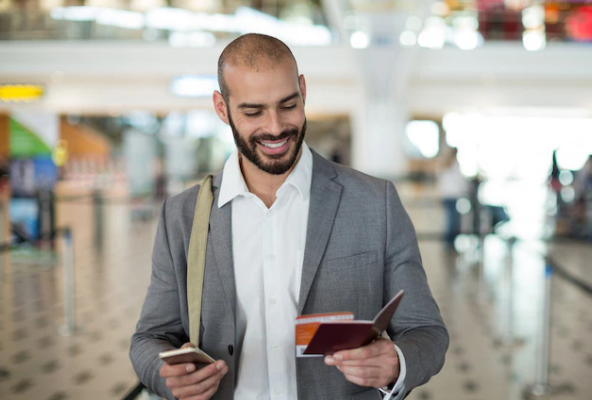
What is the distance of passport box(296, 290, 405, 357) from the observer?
121 centimetres

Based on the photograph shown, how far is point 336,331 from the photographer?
4.00 ft

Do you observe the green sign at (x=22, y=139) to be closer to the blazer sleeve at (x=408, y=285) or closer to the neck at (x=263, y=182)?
the neck at (x=263, y=182)

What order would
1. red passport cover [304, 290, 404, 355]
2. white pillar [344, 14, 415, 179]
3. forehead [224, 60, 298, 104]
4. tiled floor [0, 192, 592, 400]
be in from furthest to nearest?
white pillar [344, 14, 415, 179]
tiled floor [0, 192, 592, 400]
forehead [224, 60, 298, 104]
red passport cover [304, 290, 404, 355]

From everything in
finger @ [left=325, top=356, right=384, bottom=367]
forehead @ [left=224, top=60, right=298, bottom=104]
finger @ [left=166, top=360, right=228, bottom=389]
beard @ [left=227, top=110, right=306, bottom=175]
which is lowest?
finger @ [left=166, top=360, right=228, bottom=389]

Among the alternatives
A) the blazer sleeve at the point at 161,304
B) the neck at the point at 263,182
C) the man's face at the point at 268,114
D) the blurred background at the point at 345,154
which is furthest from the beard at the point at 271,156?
the blurred background at the point at 345,154

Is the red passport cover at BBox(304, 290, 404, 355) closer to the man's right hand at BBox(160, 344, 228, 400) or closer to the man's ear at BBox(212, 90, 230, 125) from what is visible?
the man's right hand at BBox(160, 344, 228, 400)

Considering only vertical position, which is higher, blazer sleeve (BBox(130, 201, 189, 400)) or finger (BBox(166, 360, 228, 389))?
blazer sleeve (BBox(130, 201, 189, 400))

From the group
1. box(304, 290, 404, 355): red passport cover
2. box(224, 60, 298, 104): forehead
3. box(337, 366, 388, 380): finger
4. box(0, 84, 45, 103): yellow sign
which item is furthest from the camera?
box(0, 84, 45, 103): yellow sign

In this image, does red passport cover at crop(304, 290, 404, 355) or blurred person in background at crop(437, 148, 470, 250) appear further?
blurred person in background at crop(437, 148, 470, 250)

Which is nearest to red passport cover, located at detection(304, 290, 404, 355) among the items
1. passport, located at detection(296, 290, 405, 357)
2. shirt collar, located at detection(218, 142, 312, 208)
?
passport, located at detection(296, 290, 405, 357)

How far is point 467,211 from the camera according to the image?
9570 mm

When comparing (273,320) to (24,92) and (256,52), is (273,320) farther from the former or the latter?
(24,92)

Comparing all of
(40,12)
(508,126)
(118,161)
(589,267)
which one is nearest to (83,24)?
(40,12)

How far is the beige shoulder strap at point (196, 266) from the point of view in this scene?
1.56 meters
